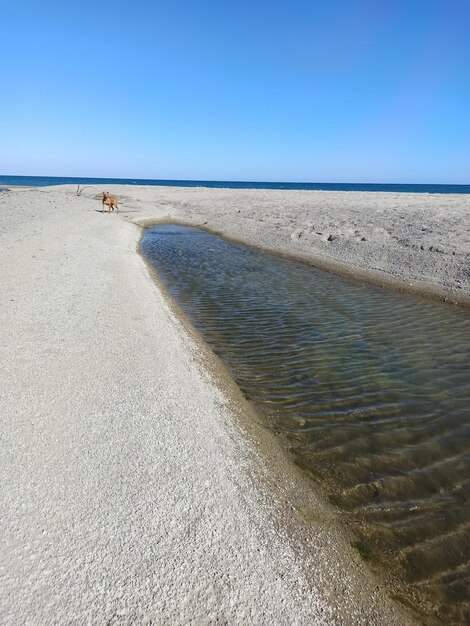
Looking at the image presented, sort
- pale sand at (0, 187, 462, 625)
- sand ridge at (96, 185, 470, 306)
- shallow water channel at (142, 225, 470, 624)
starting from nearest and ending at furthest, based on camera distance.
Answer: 1. pale sand at (0, 187, 462, 625)
2. shallow water channel at (142, 225, 470, 624)
3. sand ridge at (96, 185, 470, 306)

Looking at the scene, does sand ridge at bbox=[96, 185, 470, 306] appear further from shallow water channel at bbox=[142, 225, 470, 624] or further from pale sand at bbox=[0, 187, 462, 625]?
pale sand at bbox=[0, 187, 462, 625]

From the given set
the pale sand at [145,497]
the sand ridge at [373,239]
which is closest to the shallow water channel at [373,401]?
the pale sand at [145,497]

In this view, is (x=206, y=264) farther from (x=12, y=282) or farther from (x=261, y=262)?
(x=12, y=282)

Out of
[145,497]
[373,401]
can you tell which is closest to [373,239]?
[373,401]

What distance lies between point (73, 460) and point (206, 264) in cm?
1553

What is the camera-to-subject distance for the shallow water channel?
4.30 metres

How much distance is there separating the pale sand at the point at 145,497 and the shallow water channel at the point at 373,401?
53 centimetres

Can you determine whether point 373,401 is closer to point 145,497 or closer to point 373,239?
point 145,497

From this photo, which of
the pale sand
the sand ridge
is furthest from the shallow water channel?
the sand ridge

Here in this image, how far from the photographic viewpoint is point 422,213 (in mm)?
26438

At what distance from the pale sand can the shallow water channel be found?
53 centimetres

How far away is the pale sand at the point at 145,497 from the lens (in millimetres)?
3213

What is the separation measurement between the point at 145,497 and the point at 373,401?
4.76m

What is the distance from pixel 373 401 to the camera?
7.34 metres
